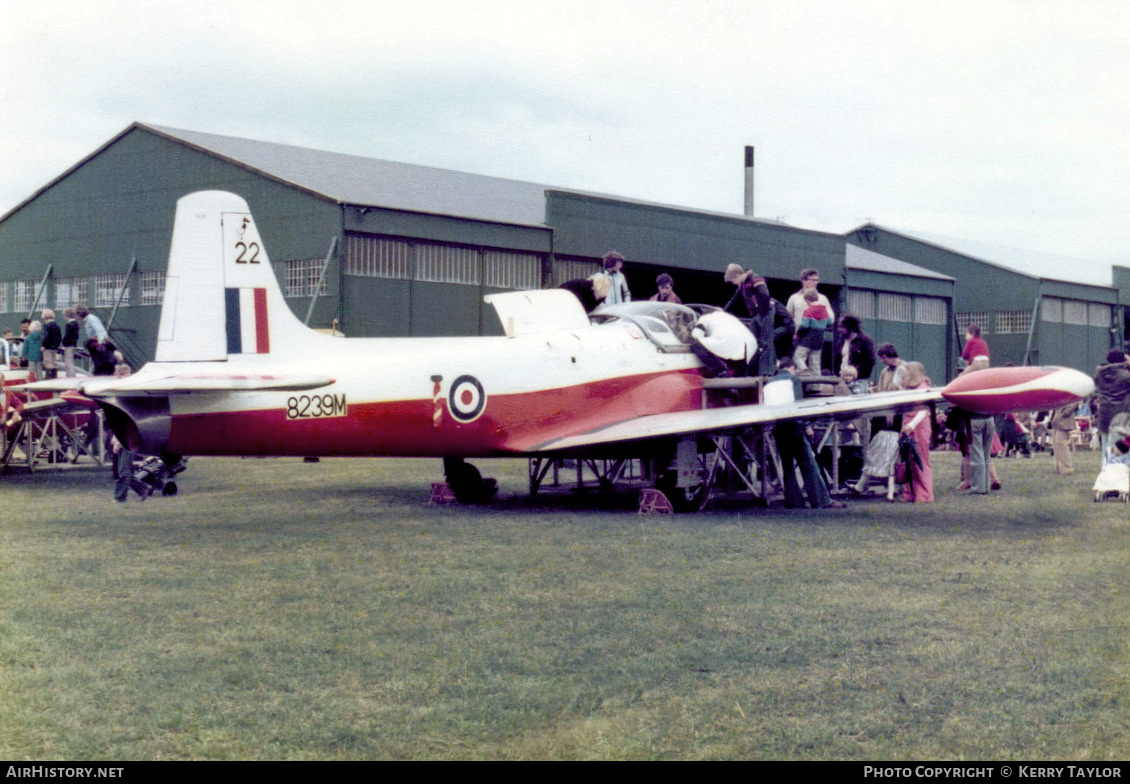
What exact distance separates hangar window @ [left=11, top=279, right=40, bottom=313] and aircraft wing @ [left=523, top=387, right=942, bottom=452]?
28.8 metres

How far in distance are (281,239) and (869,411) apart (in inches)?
808

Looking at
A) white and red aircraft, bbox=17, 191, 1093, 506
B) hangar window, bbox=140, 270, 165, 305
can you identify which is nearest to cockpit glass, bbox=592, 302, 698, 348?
white and red aircraft, bbox=17, 191, 1093, 506

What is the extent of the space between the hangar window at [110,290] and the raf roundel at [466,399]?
24.1m

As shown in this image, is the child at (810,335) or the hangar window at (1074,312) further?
the hangar window at (1074,312)

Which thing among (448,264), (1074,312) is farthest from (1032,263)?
(448,264)

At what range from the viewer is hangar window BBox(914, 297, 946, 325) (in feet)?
152

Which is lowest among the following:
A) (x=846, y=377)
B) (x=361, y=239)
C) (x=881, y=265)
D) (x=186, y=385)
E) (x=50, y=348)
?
(x=186, y=385)

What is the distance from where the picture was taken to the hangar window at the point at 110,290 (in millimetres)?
33062

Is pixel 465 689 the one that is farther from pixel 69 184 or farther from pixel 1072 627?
pixel 69 184

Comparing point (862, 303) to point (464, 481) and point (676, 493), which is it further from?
point (676, 493)

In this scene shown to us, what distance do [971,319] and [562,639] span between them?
152ft

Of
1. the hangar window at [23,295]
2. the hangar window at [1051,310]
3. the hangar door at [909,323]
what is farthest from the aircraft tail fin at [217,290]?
the hangar window at [1051,310]

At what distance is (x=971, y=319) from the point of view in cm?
4862

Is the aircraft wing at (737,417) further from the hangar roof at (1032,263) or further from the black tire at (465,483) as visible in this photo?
the hangar roof at (1032,263)
